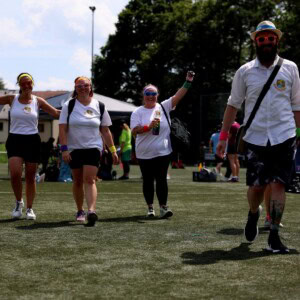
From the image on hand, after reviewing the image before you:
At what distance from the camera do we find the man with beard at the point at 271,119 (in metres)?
6.13

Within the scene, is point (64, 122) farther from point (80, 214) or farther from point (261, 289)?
point (261, 289)

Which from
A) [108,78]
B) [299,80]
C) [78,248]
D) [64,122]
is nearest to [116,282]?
[78,248]

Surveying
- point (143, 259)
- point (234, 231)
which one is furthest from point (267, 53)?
point (234, 231)

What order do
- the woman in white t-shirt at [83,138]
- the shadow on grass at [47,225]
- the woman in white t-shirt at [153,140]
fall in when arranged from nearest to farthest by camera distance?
the shadow on grass at [47,225]
the woman in white t-shirt at [83,138]
the woman in white t-shirt at [153,140]

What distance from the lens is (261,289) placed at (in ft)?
15.1

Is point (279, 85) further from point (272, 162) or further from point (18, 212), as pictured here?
point (18, 212)

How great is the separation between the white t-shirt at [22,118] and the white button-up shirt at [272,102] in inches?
130

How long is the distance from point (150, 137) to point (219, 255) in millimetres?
3629

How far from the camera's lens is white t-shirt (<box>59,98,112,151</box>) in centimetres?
841

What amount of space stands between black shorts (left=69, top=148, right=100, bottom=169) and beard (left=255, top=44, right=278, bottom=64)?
284cm

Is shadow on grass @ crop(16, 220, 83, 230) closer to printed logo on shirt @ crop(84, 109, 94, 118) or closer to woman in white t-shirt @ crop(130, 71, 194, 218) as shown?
printed logo on shirt @ crop(84, 109, 94, 118)

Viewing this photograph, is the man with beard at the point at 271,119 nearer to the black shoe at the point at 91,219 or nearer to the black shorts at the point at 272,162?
the black shorts at the point at 272,162

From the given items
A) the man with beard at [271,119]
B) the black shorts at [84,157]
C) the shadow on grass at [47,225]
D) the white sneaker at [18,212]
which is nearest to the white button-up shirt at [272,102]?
the man with beard at [271,119]

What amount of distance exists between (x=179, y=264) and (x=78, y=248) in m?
1.17
